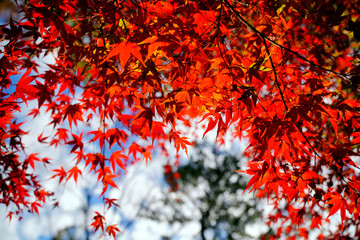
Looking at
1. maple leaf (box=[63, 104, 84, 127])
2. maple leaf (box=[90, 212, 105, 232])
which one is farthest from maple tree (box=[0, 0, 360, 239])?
maple leaf (box=[90, 212, 105, 232])

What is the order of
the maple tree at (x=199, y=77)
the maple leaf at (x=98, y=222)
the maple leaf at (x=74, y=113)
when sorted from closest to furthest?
the maple tree at (x=199, y=77) < the maple leaf at (x=74, y=113) < the maple leaf at (x=98, y=222)

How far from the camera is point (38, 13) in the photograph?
1342 mm

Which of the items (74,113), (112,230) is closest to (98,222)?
(112,230)

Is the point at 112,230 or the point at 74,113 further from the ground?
the point at 74,113

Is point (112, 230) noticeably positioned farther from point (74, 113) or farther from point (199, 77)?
point (199, 77)

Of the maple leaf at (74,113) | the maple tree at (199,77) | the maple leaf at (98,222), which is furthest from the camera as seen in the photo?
the maple leaf at (98,222)

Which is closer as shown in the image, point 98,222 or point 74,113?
point 74,113

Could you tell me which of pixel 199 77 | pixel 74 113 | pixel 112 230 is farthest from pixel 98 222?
pixel 199 77

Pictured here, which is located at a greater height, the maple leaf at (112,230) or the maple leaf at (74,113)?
the maple leaf at (74,113)

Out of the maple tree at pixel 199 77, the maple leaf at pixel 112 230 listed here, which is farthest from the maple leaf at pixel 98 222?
the maple tree at pixel 199 77

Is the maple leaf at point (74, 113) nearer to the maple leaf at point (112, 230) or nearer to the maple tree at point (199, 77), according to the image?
the maple tree at point (199, 77)

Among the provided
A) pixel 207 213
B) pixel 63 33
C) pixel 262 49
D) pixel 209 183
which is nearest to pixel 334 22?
pixel 262 49

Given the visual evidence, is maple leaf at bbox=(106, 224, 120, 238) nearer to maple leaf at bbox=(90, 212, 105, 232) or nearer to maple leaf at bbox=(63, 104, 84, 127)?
maple leaf at bbox=(90, 212, 105, 232)

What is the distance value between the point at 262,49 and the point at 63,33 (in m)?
2.04
